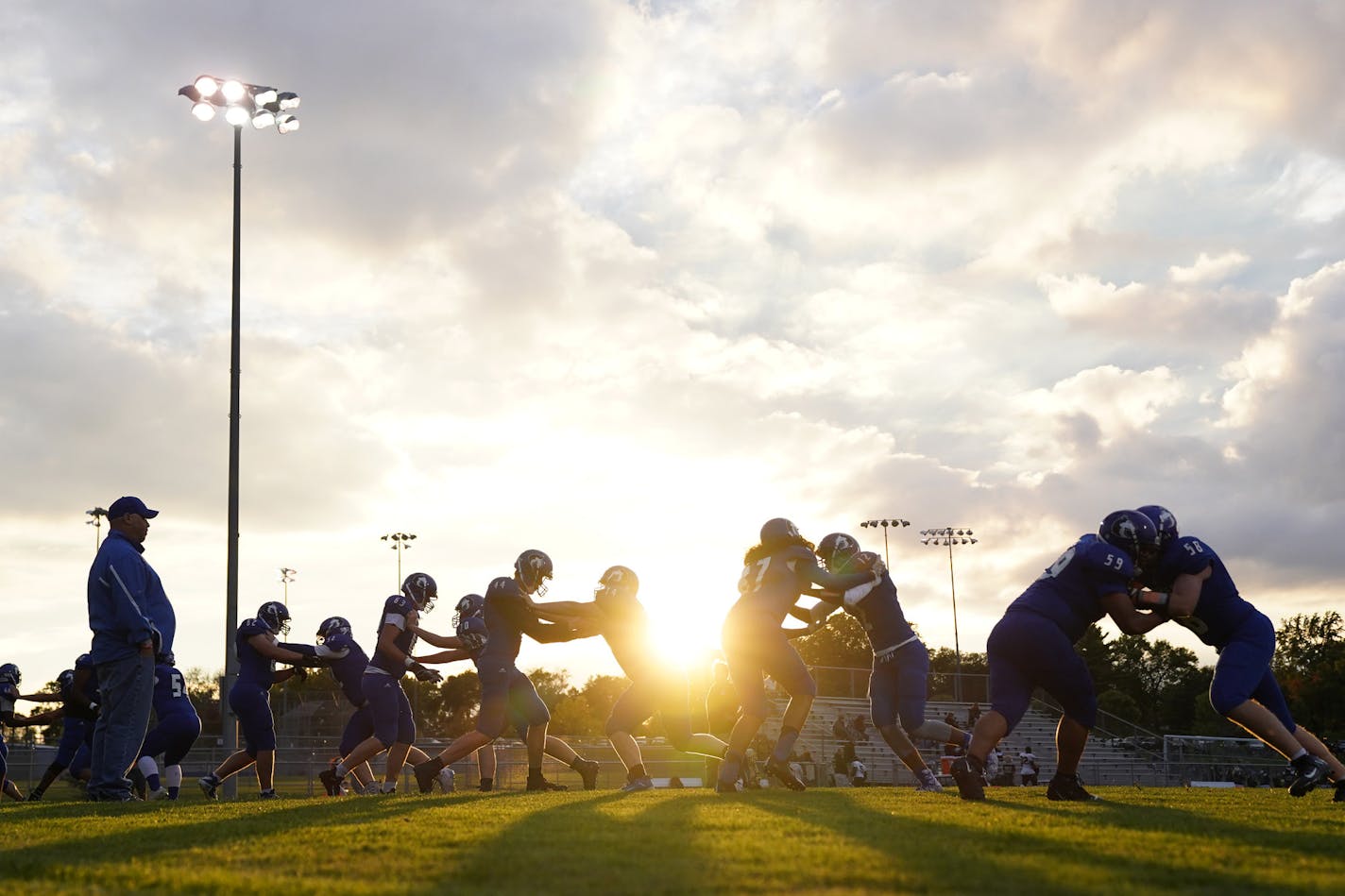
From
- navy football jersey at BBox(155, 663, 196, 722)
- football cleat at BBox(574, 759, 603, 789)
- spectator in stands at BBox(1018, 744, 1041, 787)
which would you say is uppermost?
navy football jersey at BBox(155, 663, 196, 722)

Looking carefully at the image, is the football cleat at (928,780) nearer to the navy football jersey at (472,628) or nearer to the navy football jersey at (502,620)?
the navy football jersey at (502,620)

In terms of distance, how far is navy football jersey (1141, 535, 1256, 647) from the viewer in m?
10.0

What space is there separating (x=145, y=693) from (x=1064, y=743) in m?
7.80

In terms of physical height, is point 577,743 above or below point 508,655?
below

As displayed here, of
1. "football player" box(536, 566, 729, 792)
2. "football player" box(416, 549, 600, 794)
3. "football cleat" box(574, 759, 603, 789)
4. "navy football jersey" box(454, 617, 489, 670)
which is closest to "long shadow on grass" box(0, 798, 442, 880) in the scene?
"football player" box(416, 549, 600, 794)

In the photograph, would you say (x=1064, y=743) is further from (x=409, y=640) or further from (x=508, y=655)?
(x=409, y=640)

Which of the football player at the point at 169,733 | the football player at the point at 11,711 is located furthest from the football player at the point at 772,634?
the football player at the point at 11,711

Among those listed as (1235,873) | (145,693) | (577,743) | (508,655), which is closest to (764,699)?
(508,655)

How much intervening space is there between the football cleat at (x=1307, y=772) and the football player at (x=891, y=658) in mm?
2714

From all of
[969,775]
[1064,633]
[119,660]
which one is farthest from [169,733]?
[1064,633]

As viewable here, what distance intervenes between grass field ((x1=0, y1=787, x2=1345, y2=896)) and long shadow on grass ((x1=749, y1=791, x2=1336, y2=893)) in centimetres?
1

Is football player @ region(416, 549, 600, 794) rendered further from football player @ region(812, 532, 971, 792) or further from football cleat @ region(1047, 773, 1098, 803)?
football cleat @ region(1047, 773, 1098, 803)

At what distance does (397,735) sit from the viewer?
13609 millimetres

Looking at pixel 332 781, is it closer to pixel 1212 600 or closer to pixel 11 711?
pixel 11 711
